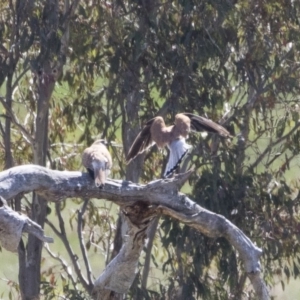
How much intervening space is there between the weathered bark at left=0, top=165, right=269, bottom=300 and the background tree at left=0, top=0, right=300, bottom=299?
225 cm

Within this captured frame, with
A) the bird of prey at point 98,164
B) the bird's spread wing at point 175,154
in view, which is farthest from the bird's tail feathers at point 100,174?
the bird's spread wing at point 175,154

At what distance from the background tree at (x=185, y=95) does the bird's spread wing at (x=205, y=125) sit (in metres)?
0.59

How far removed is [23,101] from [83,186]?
12.0ft

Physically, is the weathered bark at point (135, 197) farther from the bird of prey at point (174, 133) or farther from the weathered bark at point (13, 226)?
the bird of prey at point (174, 133)

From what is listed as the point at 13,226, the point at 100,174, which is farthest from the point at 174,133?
the point at 13,226

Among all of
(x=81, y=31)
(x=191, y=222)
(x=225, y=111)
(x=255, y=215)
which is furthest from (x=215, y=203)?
(x=191, y=222)

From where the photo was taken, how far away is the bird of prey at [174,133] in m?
6.26

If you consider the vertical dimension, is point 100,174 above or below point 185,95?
below

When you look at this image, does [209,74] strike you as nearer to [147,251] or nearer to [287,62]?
[287,62]

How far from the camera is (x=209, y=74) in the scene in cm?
705

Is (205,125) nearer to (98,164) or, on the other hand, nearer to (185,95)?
(185,95)

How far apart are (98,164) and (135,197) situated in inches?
18.2

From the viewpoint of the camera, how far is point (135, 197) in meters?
4.40

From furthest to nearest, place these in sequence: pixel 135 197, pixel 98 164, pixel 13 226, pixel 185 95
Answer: pixel 185 95 → pixel 98 164 → pixel 135 197 → pixel 13 226
